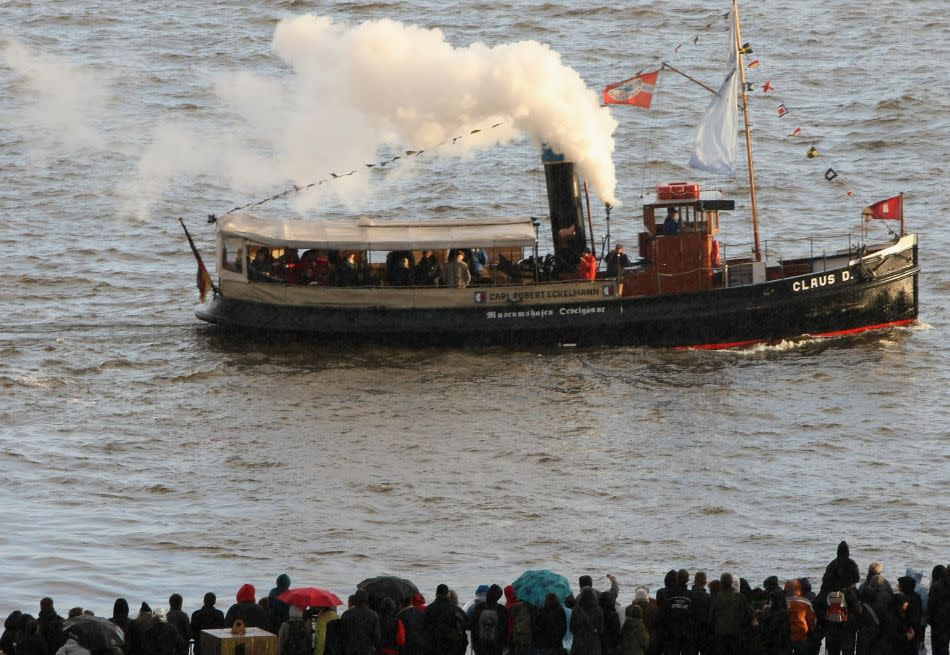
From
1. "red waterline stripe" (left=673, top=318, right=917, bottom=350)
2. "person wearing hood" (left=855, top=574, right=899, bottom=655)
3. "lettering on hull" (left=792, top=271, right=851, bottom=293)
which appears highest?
"lettering on hull" (left=792, top=271, right=851, bottom=293)

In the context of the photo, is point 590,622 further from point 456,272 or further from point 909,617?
point 456,272

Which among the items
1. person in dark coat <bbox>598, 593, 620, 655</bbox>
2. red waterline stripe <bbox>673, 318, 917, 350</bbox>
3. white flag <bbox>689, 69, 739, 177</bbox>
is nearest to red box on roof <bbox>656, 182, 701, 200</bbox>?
white flag <bbox>689, 69, 739, 177</bbox>

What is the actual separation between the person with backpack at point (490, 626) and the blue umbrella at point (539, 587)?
29cm

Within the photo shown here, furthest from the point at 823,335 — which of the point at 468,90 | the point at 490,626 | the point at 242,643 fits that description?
the point at 242,643

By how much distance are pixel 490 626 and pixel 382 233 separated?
19.6 metres

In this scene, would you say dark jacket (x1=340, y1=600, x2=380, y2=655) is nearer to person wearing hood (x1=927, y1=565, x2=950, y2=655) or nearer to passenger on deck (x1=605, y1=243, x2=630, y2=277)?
person wearing hood (x1=927, y1=565, x2=950, y2=655)

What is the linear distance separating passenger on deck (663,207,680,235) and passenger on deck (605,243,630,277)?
959 millimetres

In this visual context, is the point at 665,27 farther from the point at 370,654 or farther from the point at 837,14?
the point at 370,654

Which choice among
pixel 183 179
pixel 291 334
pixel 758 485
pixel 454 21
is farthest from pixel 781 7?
pixel 758 485

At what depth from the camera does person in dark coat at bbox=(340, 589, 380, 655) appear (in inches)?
640

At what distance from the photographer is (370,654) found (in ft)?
53.5

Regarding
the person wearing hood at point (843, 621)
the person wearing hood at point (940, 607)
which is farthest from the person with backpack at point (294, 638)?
the person wearing hood at point (940, 607)

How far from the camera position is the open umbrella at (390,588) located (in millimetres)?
17203

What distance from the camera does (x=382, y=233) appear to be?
35.5 meters
